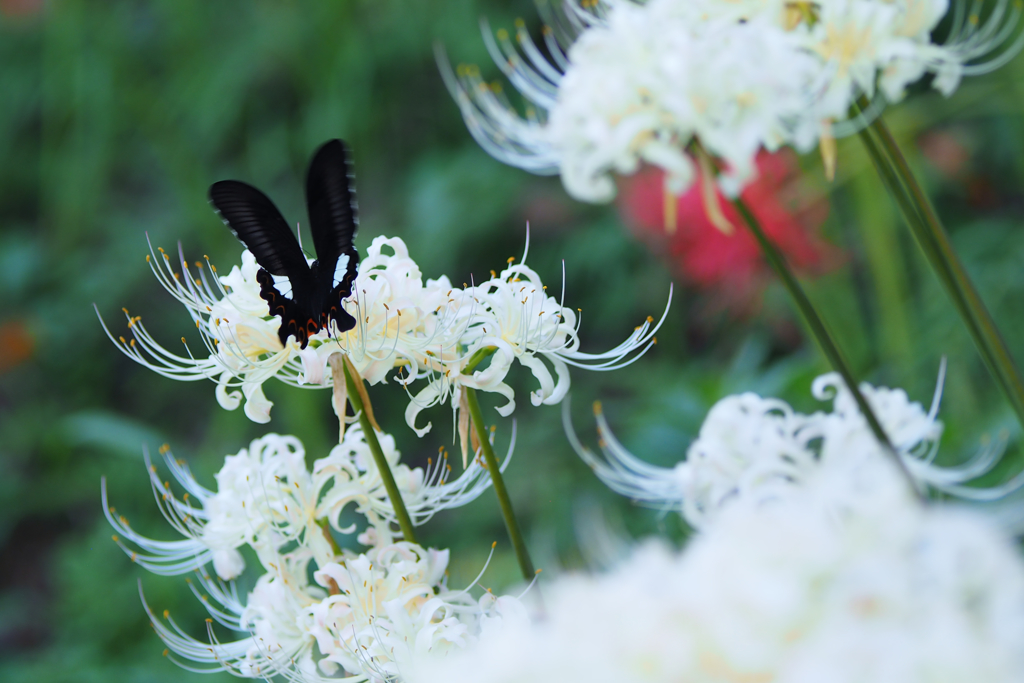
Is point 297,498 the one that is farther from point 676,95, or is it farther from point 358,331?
point 676,95

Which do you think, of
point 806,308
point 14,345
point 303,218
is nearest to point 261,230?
point 806,308

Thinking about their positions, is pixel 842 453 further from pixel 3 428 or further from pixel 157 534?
pixel 3 428

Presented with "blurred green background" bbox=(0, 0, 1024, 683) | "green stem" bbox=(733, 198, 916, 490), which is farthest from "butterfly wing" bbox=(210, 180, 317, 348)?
"blurred green background" bbox=(0, 0, 1024, 683)

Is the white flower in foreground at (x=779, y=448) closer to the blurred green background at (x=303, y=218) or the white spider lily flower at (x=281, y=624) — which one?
the white spider lily flower at (x=281, y=624)

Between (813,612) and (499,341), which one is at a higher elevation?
(499,341)

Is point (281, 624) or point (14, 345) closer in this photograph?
point (281, 624)

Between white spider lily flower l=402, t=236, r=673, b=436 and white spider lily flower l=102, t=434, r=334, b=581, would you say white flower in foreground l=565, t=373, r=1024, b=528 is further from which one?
white spider lily flower l=102, t=434, r=334, b=581
